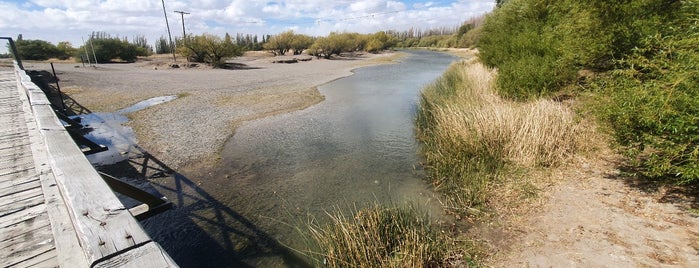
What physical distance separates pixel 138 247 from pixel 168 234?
4900 millimetres

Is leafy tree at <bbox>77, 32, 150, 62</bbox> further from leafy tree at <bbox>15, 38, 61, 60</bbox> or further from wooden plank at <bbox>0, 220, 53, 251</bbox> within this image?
wooden plank at <bbox>0, 220, 53, 251</bbox>

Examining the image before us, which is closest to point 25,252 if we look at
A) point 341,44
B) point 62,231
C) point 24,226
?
point 62,231

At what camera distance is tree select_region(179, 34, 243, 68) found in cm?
3641

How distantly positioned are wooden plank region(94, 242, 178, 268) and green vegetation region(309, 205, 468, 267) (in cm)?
299

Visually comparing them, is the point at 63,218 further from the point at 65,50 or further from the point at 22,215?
the point at 65,50

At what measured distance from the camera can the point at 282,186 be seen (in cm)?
734

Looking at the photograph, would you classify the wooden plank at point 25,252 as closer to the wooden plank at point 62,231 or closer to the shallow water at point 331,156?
the wooden plank at point 62,231

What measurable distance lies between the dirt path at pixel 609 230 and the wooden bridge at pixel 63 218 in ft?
14.5

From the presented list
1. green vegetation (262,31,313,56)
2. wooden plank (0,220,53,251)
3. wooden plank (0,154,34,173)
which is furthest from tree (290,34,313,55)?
wooden plank (0,220,53,251)

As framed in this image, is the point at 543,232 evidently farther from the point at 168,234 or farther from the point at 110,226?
the point at 168,234

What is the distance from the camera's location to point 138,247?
4.62 feet

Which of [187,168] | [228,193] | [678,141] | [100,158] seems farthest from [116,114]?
[678,141]

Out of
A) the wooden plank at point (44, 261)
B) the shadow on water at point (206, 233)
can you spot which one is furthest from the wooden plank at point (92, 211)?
the shadow on water at point (206, 233)

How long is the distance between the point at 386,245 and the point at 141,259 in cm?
357
